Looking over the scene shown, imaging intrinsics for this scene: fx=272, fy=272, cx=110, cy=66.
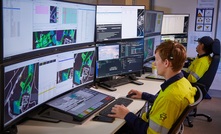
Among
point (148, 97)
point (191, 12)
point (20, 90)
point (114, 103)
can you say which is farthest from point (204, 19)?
point (20, 90)

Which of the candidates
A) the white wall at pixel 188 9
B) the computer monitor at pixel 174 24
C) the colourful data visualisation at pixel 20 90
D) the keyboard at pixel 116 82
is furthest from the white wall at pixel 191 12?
the colourful data visualisation at pixel 20 90

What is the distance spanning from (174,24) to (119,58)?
199 centimetres

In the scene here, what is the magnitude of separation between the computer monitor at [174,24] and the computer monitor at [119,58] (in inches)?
56.9

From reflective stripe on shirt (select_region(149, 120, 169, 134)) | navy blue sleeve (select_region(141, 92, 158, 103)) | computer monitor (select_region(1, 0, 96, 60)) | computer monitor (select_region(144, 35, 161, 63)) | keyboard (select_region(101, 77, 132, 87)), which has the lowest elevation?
reflective stripe on shirt (select_region(149, 120, 169, 134))

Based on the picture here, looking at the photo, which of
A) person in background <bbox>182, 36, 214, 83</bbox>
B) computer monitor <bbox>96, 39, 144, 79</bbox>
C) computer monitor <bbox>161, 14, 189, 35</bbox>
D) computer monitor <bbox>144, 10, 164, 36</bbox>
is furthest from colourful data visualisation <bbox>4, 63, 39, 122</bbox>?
computer monitor <bbox>161, 14, 189, 35</bbox>

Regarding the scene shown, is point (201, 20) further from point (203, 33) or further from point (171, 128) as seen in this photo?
point (171, 128)

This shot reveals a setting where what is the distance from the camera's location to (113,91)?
7.79 ft

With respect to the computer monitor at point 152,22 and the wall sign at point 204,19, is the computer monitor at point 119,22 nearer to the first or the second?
the computer monitor at point 152,22

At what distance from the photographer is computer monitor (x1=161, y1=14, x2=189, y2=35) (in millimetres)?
4139

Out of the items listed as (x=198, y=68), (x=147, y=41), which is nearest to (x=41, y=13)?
(x=147, y=41)

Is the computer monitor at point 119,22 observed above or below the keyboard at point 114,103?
above

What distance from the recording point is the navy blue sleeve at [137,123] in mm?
1636

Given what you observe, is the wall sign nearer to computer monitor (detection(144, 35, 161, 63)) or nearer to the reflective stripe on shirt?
computer monitor (detection(144, 35, 161, 63))

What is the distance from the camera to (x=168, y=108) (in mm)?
1522
